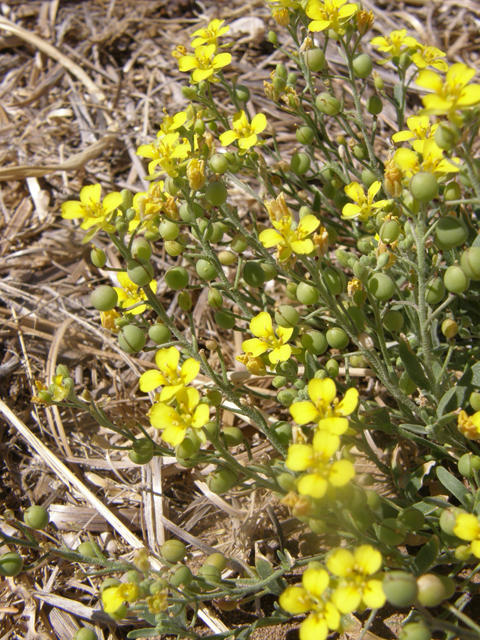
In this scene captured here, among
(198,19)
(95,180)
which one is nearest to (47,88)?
(95,180)

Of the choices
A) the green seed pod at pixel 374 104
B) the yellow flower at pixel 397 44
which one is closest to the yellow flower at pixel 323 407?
the green seed pod at pixel 374 104

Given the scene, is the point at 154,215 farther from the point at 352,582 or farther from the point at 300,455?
the point at 352,582

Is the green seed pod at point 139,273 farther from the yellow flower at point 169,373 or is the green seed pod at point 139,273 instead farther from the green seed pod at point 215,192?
the green seed pod at point 215,192

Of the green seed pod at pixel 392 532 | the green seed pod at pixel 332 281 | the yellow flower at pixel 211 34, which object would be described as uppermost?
the yellow flower at pixel 211 34

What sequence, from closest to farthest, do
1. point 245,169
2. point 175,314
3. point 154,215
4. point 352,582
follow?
Result: point 352,582 → point 154,215 → point 245,169 → point 175,314

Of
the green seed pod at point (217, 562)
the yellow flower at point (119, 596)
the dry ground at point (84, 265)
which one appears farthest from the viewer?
the dry ground at point (84, 265)

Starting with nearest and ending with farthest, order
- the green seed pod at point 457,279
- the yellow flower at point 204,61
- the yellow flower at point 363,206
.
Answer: the green seed pod at point 457,279
the yellow flower at point 363,206
the yellow flower at point 204,61
